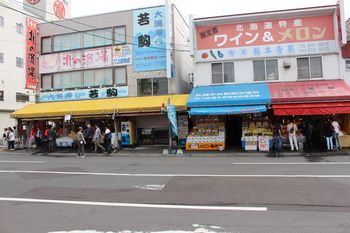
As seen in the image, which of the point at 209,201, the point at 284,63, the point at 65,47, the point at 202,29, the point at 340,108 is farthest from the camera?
the point at 65,47

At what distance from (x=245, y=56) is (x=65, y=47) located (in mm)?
13183

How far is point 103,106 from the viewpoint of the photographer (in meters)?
19.4

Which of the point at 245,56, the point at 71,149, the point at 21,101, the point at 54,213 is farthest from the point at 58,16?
the point at 54,213

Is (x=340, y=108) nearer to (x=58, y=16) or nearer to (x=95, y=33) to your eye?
(x=95, y=33)

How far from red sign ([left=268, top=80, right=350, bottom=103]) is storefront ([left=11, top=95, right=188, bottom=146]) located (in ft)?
17.5

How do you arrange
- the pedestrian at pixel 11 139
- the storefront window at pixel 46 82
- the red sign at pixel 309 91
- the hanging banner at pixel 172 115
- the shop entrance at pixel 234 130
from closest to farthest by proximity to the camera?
the red sign at pixel 309 91 < the hanging banner at pixel 172 115 < the shop entrance at pixel 234 130 < the pedestrian at pixel 11 139 < the storefront window at pixel 46 82

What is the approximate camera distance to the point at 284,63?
18.2 meters

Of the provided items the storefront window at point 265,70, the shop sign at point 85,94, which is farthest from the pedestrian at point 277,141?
the shop sign at point 85,94

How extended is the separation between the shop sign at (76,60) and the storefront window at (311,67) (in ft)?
41.4

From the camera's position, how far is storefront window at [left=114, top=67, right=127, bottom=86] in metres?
21.0

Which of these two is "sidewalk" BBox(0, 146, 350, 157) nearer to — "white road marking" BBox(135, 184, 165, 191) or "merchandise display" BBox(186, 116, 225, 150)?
"merchandise display" BBox(186, 116, 225, 150)

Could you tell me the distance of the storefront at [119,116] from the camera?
60.8 ft

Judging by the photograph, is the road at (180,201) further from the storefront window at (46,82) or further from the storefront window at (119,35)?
the storefront window at (46,82)

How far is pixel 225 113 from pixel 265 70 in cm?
443
